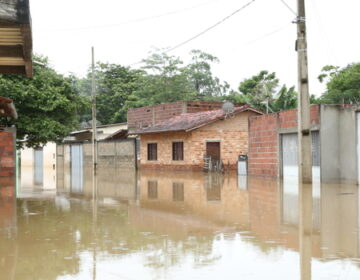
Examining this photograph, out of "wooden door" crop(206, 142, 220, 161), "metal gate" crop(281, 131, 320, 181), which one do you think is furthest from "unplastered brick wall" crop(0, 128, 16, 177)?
"wooden door" crop(206, 142, 220, 161)

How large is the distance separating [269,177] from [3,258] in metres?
18.4

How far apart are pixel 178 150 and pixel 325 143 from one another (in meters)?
14.5

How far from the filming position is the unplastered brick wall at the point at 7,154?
20.0m

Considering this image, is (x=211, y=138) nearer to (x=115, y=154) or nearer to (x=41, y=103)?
(x=115, y=154)

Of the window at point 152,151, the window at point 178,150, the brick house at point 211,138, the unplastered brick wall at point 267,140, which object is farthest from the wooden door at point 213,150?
the unplastered brick wall at point 267,140

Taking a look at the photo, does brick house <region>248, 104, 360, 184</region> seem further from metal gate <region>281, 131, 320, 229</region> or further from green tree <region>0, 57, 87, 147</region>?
green tree <region>0, 57, 87, 147</region>

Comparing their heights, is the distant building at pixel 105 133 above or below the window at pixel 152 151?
above

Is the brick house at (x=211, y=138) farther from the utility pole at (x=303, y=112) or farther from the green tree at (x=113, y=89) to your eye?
the green tree at (x=113, y=89)

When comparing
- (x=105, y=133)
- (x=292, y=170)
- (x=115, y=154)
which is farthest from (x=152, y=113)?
(x=292, y=170)

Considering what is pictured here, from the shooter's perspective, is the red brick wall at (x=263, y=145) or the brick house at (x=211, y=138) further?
the brick house at (x=211, y=138)

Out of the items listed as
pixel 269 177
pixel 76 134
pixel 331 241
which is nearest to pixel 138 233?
pixel 331 241

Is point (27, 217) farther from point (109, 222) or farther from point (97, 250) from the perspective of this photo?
point (97, 250)

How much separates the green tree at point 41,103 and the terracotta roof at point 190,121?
656 centimetres

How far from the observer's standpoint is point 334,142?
65.1 ft
